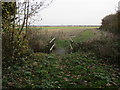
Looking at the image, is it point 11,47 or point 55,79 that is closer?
point 55,79

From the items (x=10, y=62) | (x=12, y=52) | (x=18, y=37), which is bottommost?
(x=10, y=62)

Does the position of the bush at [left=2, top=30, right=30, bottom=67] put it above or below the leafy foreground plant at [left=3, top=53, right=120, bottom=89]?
above

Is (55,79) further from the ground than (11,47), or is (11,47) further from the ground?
(11,47)

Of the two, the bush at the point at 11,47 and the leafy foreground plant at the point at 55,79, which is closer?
the leafy foreground plant at the point at 55,79

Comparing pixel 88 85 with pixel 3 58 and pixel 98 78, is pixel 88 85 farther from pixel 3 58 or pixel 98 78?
pixel 3 58

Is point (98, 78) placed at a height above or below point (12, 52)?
below

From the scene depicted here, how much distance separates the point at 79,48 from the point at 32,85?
24.1ft

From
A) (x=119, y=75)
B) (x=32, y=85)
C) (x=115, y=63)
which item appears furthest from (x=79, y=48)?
(x=32, y=85)

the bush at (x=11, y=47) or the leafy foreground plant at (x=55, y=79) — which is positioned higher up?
the bush at (x=11, y=47)

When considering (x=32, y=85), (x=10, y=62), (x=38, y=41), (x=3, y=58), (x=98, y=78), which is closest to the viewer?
(x=32, y=85)

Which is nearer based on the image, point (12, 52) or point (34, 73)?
point (34, 73)

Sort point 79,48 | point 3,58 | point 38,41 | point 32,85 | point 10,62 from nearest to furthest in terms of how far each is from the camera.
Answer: point 32,85 → point 3,58 → point 10,62 → point 38,41 → point 79,48

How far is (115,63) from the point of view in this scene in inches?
289

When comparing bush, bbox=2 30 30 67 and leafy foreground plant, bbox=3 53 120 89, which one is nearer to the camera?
leafy foreground plant, bbox=3 53 120 89
